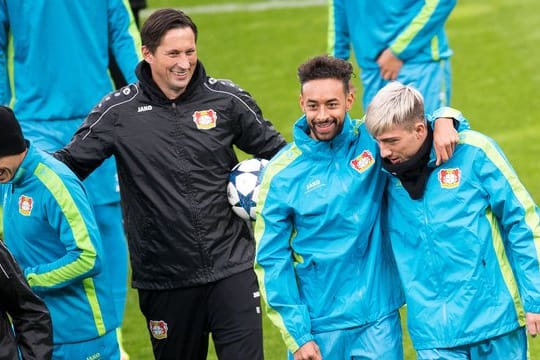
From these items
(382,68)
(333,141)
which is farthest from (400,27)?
(333,141)

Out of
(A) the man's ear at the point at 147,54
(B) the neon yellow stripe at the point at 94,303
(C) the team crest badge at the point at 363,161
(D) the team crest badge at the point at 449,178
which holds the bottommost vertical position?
(B) the neon yellow stripe at the point at 94,303

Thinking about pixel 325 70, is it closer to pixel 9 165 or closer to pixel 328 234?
pixel 328 234

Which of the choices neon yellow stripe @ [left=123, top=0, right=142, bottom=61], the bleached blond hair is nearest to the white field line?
neon yellow stripe @ [left=123, top=0, right=142, bottom=61]

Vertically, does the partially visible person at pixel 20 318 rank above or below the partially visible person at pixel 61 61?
below

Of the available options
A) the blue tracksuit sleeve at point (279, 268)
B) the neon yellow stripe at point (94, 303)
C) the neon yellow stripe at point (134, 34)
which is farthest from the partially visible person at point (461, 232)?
the neon yellow stripe at point (134, 34)

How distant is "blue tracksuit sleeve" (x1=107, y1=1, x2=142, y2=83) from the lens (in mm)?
9305

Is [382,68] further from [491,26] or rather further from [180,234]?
[491,26]

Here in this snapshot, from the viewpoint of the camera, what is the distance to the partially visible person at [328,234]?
7.00 metres

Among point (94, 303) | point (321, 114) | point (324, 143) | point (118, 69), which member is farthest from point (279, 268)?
point (118, 69)

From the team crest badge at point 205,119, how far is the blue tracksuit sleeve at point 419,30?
2.99 meters

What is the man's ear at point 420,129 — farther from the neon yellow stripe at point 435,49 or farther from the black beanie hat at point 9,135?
the neon yellow stripe at point 435,49

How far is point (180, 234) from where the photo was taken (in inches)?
303

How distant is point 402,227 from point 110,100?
1862 mm

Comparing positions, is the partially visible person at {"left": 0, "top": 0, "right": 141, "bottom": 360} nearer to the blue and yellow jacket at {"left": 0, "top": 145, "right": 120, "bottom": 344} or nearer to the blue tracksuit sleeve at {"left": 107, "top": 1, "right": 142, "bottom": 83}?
the blue tracksuit sleeve at {"left": 107, "top": 1, "right": 142, "bottom": 83}
